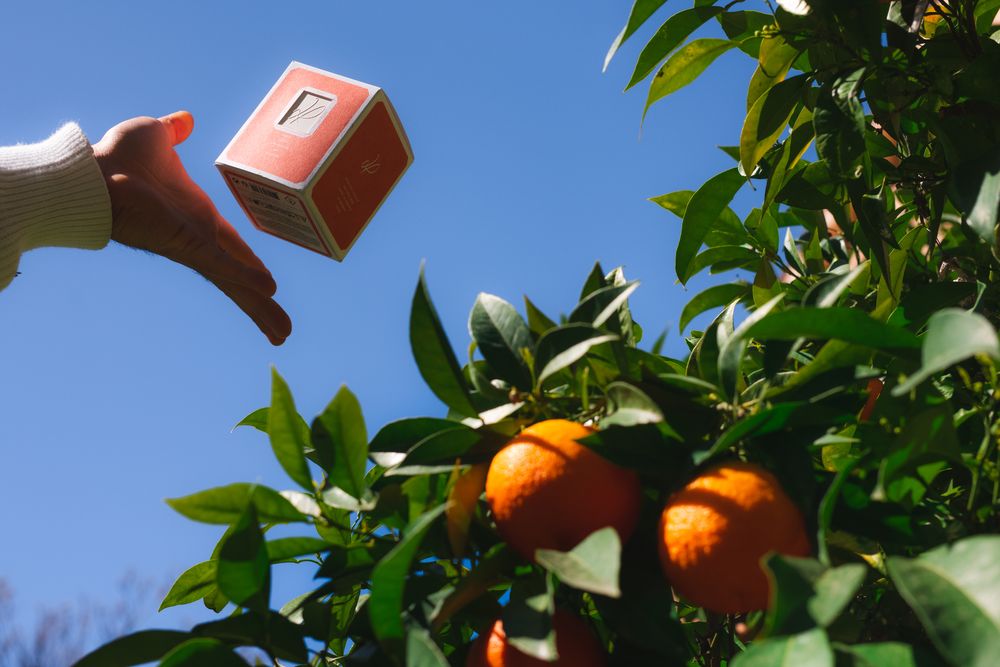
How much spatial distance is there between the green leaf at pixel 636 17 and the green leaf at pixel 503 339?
381mm

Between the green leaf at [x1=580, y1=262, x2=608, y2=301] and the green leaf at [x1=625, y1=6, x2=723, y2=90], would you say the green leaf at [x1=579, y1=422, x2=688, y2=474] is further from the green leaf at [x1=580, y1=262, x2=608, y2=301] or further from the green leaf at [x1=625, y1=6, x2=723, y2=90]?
the green leaf at [x1=625, y1=6, x2=723, y2=90]

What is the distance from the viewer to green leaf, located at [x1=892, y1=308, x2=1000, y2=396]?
0.40 meters

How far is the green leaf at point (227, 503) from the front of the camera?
0.56 m

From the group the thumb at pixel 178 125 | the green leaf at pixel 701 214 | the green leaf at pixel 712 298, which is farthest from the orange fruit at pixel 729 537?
the thumb at pixel 178 125

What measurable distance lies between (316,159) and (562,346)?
1.11 meters

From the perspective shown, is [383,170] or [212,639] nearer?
[212,639]

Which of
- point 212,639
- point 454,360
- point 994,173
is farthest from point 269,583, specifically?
point 994,173

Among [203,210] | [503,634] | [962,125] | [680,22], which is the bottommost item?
[503,634]

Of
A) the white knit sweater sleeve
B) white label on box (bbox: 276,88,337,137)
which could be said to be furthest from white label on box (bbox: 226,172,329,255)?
the white knit sweater sleeve

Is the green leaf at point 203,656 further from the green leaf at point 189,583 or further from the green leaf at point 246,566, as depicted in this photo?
the green leaf at point 189,583

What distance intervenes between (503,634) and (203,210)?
1426mm

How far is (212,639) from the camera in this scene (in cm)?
50

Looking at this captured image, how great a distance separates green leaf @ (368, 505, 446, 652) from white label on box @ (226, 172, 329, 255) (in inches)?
46.3

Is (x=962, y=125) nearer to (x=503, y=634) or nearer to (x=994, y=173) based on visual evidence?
(x=994, y=173)
